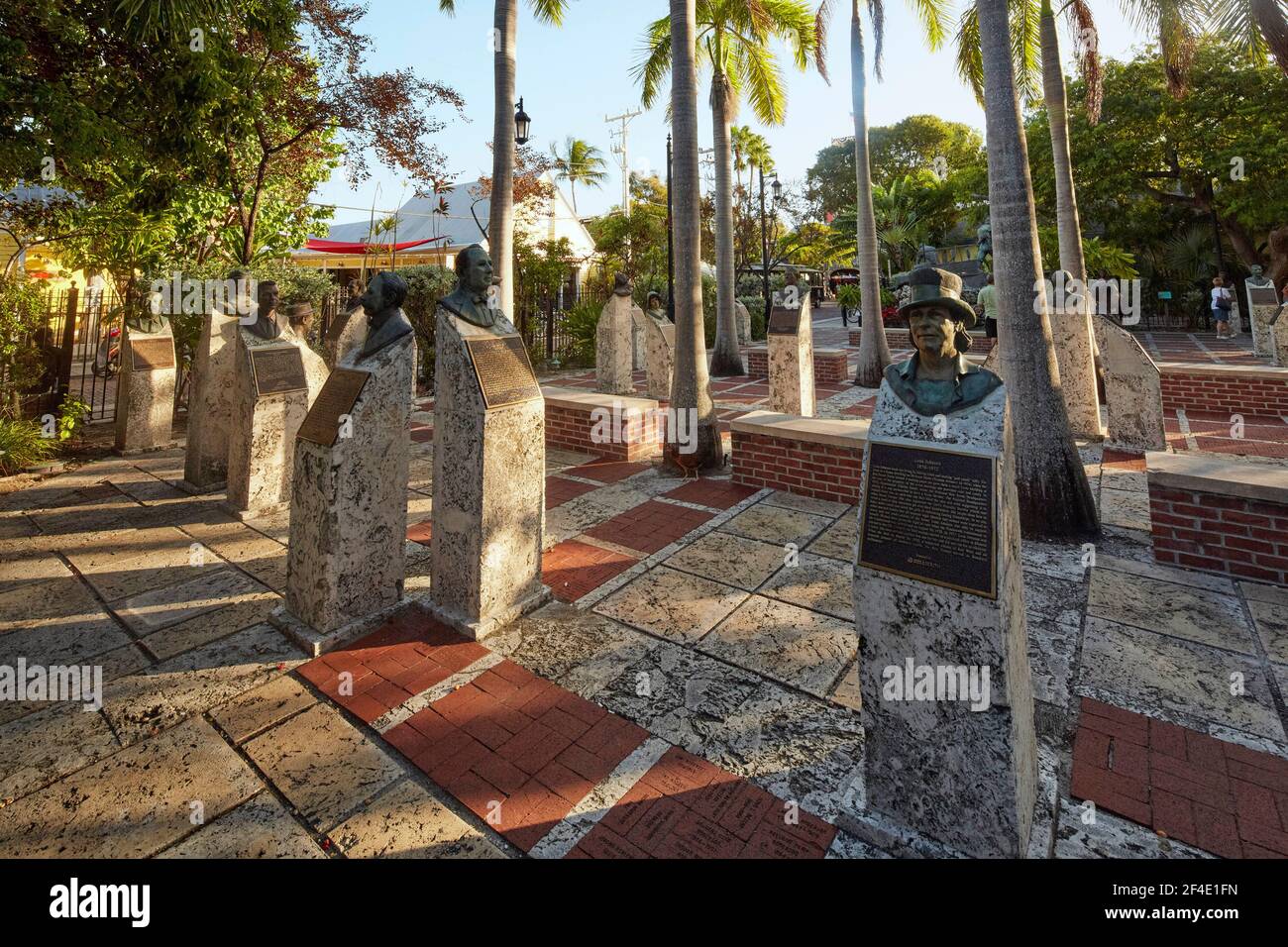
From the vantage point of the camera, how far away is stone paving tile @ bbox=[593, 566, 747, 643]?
12.9 ft

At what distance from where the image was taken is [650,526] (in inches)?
224

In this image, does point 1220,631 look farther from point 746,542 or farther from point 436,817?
point 436,817

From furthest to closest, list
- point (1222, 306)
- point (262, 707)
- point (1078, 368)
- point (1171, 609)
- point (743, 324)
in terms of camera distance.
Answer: point (743, 324) → point (1222, 306) → point (1078, 368) → point (1171, 609) → point (262, 707)

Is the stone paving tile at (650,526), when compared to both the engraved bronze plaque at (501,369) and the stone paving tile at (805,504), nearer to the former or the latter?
the stone paving tile at (805,504)

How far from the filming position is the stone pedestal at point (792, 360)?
919cm

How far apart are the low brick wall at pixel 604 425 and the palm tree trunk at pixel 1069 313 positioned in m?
5.07

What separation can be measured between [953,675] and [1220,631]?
2766mm

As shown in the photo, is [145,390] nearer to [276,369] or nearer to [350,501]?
[276,369]

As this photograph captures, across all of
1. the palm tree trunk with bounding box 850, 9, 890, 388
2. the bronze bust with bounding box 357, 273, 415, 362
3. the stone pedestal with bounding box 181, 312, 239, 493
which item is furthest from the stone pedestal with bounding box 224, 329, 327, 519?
the palm tree trunk with bounding box 850, 9, 890, 388

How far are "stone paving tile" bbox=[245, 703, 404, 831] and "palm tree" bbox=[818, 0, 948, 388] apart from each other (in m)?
11.6

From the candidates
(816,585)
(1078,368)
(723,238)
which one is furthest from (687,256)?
(723,238)

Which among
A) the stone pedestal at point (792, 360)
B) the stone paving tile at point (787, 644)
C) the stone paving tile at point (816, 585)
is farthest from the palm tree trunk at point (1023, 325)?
the stone pedestal at point (792, 360)

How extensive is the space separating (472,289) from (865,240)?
35.9 feet

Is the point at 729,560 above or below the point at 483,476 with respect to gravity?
below
